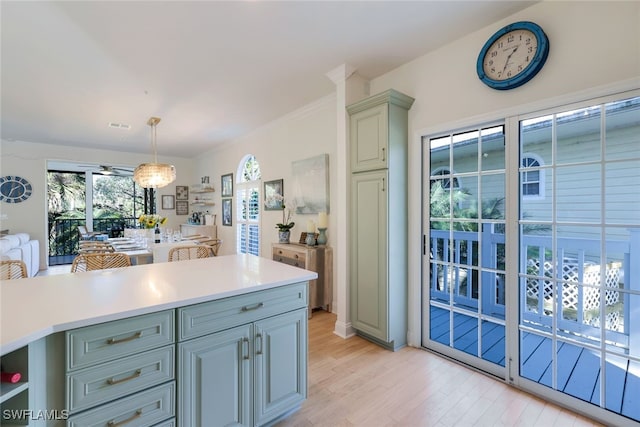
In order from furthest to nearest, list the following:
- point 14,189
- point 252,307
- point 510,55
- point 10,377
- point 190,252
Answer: point 14,189
point 190,252
point 510,55
point 252,307
point 10,377

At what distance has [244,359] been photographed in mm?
1453

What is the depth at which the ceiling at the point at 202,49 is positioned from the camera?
1.98 m

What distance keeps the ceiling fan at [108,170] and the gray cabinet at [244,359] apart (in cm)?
732

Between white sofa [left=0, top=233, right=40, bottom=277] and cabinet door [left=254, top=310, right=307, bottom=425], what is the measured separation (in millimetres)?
4604

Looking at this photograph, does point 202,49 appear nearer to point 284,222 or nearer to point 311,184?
point 311,184

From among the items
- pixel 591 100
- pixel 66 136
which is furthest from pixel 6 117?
pixel 591 100

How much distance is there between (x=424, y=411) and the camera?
1.78 meters

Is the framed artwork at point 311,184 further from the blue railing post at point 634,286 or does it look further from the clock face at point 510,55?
the blue railing post at point 634,286

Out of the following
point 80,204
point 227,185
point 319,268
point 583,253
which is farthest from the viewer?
point 80,204

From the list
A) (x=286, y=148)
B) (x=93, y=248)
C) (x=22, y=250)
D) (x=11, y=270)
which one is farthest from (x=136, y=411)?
(x=22, y=250)

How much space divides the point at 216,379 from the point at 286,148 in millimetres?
3491

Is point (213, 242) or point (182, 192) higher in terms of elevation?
point (182, 192)

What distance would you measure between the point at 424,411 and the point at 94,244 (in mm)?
4429

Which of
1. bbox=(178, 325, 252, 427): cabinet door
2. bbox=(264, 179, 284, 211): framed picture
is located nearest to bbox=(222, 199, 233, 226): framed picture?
bbox=(264, 179, 284, 211): framed picture
